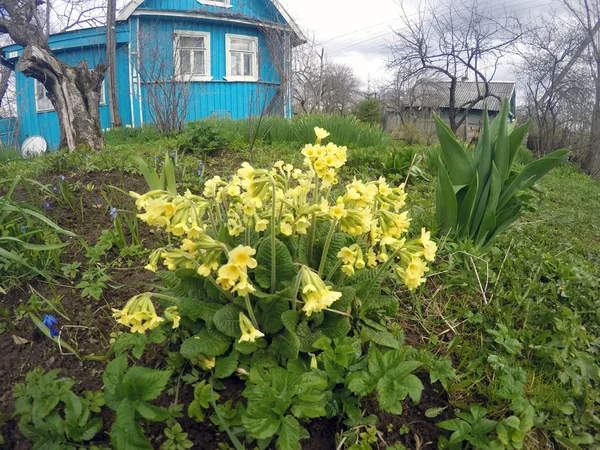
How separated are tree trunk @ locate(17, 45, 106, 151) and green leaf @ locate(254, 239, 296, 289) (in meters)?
4.02

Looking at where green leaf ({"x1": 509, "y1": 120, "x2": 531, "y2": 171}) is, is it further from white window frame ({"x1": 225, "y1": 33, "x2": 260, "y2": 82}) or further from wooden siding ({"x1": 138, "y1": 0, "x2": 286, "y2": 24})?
wooden siding ({"x1": 138, "y1": 0, "x2": 286, "y2": 24})

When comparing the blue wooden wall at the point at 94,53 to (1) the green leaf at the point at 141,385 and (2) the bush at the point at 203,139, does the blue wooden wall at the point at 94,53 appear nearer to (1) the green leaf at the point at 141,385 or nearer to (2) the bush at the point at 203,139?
(2) the bush at the point at 203,139

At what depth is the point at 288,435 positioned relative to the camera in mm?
1000

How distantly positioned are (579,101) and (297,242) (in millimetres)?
13631

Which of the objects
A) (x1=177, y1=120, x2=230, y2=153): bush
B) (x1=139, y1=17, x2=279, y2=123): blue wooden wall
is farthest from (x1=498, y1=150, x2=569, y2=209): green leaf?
(x1=139, y1=17, x2=279, y2=123): blue wooden wall

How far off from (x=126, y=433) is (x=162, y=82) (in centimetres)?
845

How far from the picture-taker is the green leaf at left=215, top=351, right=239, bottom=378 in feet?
3.96

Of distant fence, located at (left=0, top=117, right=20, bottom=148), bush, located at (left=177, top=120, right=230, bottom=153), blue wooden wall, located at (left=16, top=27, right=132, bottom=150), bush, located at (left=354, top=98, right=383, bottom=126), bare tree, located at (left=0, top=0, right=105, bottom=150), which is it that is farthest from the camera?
bush, located at (left=354, top=98, right=383, bottom=126)

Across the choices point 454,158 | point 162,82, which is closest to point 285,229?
point 454,158

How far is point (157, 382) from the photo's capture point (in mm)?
1038

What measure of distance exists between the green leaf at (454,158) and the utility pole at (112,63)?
10.0 m

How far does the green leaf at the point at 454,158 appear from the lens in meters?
2.10

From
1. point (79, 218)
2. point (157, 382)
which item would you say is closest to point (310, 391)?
point (157, 382)

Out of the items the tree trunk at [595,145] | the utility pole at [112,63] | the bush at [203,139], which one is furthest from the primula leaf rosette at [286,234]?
the tree trunk at [595,145]
